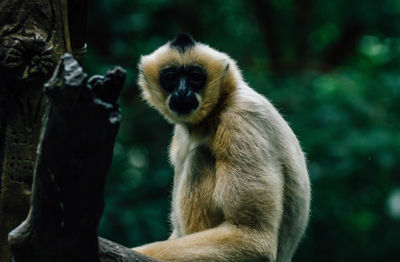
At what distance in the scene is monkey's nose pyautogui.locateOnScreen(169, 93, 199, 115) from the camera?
4.91 metres

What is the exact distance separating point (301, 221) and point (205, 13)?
8.29 metres

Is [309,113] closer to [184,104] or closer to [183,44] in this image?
[183,44]

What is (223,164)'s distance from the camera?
442 centimetres

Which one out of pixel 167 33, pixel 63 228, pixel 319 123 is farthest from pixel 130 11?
pixel 63 228

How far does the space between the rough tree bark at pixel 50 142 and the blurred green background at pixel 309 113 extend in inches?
194

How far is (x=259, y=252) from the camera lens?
4.22m

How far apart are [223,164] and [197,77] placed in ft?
3.39

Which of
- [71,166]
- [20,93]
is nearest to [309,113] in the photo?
[20,93]

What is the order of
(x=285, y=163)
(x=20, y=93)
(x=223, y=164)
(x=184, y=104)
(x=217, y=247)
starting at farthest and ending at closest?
(x=184, y=104)
(x=285, y=163)
(x=223, y=164)
(x=217, y=247)
(x=20, y=93)

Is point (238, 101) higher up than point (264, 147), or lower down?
higher up

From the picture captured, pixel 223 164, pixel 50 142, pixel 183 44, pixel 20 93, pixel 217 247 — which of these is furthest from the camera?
pixel 183 44

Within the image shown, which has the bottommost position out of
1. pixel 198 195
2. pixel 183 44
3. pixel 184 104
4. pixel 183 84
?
pixel 198 195

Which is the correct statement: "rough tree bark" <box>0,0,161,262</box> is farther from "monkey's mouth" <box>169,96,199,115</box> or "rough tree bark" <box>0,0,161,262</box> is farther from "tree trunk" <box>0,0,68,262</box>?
"monkey's mouth" <box>169,96,199,115</box>

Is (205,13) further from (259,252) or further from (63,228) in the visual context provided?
(63,228)
